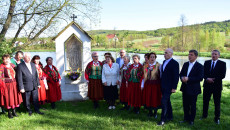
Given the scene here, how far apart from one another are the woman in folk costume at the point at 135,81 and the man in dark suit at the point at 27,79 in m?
2.71

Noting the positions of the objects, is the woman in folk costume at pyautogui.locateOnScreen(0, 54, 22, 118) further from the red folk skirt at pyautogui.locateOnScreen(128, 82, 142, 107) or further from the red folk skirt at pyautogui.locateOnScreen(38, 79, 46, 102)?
the red folk skirt at pyautogui.locateOnScreen(128, 82, 142, 107)

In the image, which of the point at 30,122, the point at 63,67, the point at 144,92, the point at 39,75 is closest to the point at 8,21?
the point at 63,67

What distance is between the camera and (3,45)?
16.6 ft

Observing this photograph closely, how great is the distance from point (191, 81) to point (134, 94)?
64.4 inches

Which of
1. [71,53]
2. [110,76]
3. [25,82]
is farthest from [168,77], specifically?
[71,53]

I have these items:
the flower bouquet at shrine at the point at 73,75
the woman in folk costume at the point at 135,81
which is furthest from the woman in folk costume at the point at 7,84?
the woman in folk costume at the point at 135,81

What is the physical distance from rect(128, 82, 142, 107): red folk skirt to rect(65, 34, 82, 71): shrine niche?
9.71ft

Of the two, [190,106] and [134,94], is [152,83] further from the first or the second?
[190,106]

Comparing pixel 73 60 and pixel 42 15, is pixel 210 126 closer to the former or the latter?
pixel 73 60

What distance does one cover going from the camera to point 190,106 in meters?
4.23

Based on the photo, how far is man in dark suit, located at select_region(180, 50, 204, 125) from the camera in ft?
12.6

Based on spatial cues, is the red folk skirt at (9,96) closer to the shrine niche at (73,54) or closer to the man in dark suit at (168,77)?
the shrine niche at (73,54)

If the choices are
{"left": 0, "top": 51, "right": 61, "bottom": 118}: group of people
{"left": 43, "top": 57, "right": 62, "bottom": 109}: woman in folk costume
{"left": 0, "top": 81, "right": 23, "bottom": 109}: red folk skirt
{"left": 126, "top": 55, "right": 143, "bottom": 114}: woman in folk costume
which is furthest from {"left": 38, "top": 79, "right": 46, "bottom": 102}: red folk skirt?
{"left": 126, "top": 55, "right": 143, "bottom": 114}: woman in folk costume

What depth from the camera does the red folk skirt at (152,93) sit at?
4.32 m
